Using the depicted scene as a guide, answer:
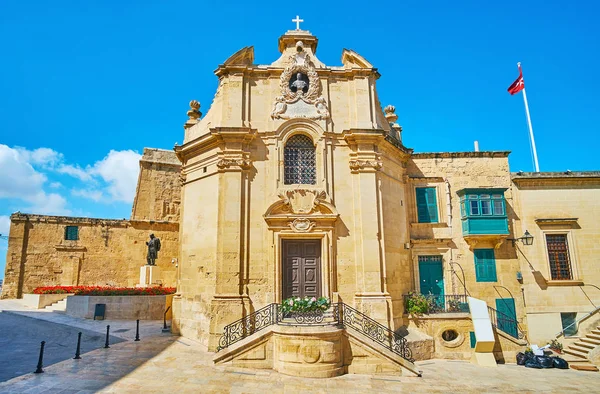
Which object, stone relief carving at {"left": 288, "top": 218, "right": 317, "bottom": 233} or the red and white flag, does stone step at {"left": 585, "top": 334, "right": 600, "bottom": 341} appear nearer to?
the red and white flag

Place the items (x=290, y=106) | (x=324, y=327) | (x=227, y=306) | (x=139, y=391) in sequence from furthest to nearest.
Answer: (x=290, y=106)
(x=227, y=306)
(x=324, y=327)
(x=139, y=391)

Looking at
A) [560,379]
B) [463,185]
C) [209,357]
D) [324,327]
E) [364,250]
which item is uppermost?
[463,185]

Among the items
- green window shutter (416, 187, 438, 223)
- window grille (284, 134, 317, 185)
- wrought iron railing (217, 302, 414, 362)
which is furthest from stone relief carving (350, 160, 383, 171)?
wrought iron railing (217, 302, 414, 362)

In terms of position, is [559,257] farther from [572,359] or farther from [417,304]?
[417,304]

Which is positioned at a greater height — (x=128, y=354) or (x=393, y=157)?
(x=393, y=157)

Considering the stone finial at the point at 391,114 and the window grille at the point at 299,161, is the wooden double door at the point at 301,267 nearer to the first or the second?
the window grille at the point at 299,161

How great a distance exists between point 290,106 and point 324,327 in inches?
320

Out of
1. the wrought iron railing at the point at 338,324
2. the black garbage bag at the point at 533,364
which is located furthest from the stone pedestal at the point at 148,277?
the black garbage bag at the point at 533,364

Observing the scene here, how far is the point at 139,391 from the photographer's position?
9.08m

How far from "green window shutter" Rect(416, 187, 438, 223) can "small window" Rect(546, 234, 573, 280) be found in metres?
5.05

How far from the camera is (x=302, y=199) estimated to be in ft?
46.3

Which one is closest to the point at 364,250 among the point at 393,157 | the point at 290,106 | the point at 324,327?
the point at 324,327

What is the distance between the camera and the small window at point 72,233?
2547 centimetres

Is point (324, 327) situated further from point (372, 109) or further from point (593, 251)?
point (593, 251)
